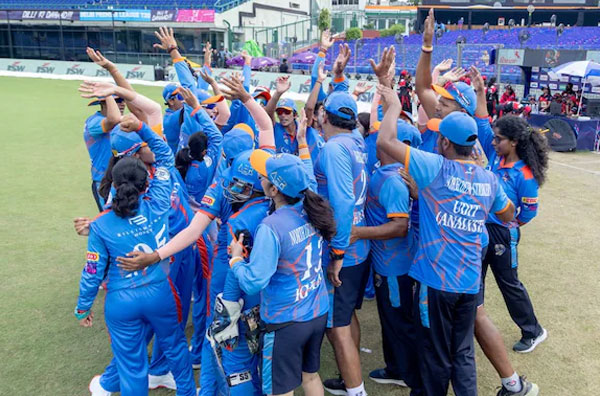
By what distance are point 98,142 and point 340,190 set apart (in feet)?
A: 10.2

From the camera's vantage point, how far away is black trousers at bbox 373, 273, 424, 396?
12.6ft

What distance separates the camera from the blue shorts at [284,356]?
2.98 meters

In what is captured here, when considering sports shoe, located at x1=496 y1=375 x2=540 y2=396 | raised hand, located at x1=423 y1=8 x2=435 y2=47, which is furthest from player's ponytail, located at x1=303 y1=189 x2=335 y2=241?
sports shoe, located at x1=496 y1=375 x2=540 y2=396

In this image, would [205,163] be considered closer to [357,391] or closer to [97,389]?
[97,389]

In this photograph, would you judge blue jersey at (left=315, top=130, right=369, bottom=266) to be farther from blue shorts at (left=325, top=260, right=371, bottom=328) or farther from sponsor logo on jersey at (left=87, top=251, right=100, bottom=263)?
sponsor logo on jersey at (left=87, top=251, right=100, bottom=263)

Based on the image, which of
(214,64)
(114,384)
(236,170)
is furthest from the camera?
(214,64)

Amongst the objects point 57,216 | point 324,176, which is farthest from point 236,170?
point 57,216

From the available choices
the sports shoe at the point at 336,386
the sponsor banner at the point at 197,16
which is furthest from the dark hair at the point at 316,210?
the sponsor banner at the point at 197,16

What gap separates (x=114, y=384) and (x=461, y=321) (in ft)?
8.79

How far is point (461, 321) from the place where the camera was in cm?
350

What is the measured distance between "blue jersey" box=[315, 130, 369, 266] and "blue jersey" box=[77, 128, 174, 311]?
1258 millimetres

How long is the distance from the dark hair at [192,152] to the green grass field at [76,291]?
183 centimetres

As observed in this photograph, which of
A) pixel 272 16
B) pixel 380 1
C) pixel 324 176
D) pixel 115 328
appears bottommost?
pixel 115 328

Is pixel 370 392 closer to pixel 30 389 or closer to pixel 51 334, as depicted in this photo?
pixel 30 389
